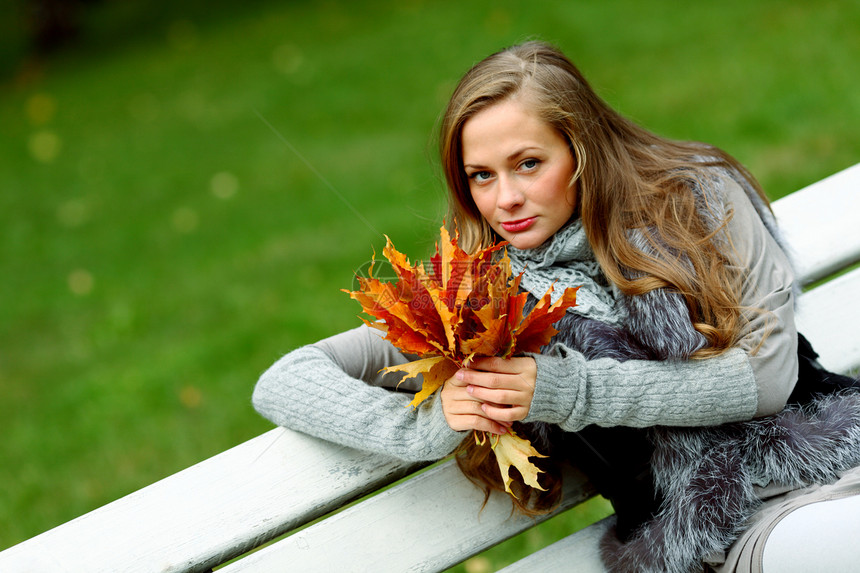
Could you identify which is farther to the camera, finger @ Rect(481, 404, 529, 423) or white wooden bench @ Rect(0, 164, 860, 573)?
white wooden bench @ Rect(0, 164, 860, 573)

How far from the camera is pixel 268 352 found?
12.8 ft

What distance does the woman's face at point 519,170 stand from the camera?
5.69ft

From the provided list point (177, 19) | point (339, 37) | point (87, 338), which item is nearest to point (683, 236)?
point (87, 338)

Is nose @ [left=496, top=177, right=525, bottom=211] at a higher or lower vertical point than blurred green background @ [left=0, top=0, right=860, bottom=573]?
higher

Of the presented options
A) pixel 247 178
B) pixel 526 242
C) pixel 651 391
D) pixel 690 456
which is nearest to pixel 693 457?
pixel 690 456

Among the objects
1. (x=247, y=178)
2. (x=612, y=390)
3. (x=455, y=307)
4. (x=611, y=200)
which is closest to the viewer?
(x=455, y=307)

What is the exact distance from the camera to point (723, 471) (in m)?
1.68

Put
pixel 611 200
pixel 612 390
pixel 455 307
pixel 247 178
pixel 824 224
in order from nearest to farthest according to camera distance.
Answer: pixel 455 307 → pixel 612 390 → pixel 611 200 → pixel 824 224 → pixel 247 178

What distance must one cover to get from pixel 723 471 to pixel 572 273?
511 millimetres

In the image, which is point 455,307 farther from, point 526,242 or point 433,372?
point 526,242

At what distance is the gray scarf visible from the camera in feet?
5.74

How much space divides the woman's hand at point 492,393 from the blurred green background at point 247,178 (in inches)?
23.3

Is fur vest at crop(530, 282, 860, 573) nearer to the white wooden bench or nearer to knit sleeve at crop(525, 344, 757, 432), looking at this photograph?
knit sleeve at crop(525, 344, 757, 432)

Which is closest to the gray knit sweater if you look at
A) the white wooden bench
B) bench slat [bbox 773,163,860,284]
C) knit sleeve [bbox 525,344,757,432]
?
knit sleeve [bbox 525,344,757,432]
